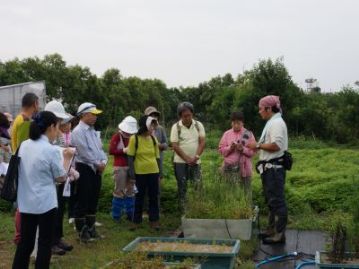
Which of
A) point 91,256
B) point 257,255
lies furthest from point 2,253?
point 257,255

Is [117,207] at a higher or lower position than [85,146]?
lower

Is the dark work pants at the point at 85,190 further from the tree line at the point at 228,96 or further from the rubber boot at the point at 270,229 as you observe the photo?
the tree line at the point at 228,96

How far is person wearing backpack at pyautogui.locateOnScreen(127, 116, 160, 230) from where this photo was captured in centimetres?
685

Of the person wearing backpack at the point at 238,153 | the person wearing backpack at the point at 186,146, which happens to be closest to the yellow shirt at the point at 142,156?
the person wearing backpack at the point at 186,146

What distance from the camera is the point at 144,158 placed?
6.86 m

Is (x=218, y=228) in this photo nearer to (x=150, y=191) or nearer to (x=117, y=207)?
(x=150, y=191)

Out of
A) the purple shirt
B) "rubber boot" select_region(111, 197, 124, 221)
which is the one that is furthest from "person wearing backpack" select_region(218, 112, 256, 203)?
"rubber boot" select_region(111, 197, 124, 221)

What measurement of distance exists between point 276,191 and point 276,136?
Result: 0.62m

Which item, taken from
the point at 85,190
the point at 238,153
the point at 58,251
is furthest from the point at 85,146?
the point at 238,153

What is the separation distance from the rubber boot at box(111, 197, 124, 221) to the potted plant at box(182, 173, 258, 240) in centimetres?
135

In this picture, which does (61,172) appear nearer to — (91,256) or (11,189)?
(11,189)

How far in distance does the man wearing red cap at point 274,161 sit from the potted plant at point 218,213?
0.31 metres

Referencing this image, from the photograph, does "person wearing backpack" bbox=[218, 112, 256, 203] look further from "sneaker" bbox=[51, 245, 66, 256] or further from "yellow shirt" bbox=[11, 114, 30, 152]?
"yellow shirt" bbox=[11, 114, 30, 152]

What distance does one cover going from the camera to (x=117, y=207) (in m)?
7.44
